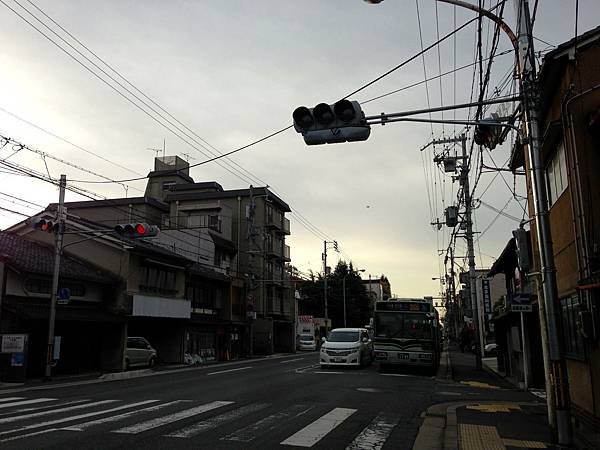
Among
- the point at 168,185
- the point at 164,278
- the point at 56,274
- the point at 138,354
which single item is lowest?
the point at 138,354

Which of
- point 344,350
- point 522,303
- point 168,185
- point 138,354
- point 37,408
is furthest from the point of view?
point 168,185

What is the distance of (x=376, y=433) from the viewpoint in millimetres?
9430

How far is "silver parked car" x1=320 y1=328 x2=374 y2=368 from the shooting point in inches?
990

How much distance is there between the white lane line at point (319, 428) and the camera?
8531 mm

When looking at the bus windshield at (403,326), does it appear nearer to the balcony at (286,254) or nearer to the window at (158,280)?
the window at (158,280)

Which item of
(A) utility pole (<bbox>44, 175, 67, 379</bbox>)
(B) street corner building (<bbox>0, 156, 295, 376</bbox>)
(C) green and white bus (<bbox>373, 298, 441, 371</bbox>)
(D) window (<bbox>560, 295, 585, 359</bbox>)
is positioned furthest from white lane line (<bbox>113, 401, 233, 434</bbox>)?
(C) green and white bus (<bbox>373, 298, 441, 371</bbox>)

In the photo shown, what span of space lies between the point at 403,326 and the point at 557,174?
501 inches

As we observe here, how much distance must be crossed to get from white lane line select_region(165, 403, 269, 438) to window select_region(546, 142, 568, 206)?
8.60 meters

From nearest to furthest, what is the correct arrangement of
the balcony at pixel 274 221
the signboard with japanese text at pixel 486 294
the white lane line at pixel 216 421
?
the white lane line at pixel 216 421 < the signboard with japanese text at pixel 486 294 < the balcony at pixel 274 221

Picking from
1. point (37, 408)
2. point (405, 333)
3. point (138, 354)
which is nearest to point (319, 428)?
point (37, 408)

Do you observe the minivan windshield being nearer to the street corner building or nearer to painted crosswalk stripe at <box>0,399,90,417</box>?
the street corner building

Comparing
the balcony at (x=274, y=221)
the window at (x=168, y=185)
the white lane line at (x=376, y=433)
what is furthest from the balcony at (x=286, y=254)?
the white lane line at (x=376, y=433)

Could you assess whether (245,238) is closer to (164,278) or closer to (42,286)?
(164,278)

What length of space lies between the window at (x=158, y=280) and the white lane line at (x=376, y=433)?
22.0m
